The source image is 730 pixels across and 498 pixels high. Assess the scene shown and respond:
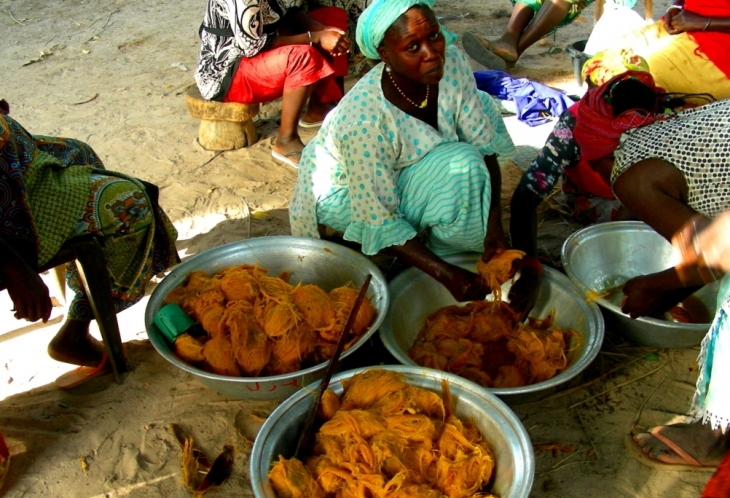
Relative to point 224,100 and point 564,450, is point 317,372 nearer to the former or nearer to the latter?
point 564,450

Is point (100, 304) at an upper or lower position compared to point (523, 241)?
upper

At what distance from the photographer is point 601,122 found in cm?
230

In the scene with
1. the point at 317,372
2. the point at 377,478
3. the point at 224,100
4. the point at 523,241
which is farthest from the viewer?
the point at 224,100

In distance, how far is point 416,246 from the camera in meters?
2.39

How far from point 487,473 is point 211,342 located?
1038mm

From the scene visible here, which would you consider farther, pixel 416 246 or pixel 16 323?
pixel 16 323

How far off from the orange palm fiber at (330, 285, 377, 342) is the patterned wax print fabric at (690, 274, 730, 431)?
3.61 feet

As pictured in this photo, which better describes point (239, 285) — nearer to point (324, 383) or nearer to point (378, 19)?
point (324, 383)

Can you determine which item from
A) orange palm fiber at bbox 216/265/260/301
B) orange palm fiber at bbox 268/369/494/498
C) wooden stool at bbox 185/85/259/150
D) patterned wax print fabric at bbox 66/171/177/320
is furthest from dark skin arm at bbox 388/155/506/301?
wooden stool at bbox 185/85/259/150

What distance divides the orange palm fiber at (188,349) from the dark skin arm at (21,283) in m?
0.46

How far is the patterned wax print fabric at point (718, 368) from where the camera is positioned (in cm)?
168

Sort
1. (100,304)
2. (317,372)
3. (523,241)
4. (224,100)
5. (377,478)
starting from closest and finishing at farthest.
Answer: (377,478) < (317,372) < (100,304) < (523,241) < (224,100)

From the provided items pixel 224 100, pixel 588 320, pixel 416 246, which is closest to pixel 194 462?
pixel 416 246

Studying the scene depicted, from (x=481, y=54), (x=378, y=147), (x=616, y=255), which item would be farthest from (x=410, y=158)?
(x=481, y=54)
